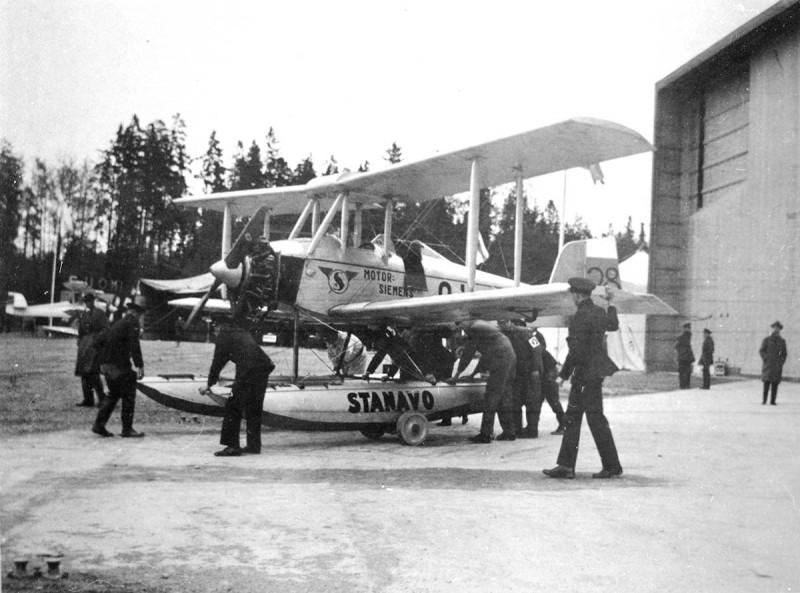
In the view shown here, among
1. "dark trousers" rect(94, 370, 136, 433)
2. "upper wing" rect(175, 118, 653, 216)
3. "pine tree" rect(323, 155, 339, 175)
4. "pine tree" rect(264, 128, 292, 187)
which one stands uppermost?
"pine tree" rect(323, 155, 339, 175)

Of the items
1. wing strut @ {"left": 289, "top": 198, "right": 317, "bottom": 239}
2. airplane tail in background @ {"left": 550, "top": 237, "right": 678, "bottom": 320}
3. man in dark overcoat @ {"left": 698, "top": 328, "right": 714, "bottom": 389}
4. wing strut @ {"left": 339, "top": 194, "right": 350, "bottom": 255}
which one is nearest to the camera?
airplane tail in background @ {"left": 550, "top": 237, "right": 678, "bottom": 320}

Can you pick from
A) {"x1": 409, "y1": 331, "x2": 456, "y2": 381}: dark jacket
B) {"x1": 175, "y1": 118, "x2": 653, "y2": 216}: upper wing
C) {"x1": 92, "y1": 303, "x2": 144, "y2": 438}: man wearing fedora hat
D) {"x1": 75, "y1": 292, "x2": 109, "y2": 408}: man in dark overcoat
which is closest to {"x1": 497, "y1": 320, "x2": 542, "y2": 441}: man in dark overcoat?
{"x1": 409, "y1": 331, "x2": 456, "y2": 381}: dark jacket

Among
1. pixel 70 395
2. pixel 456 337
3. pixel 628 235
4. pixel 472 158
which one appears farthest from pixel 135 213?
pixel 628 235

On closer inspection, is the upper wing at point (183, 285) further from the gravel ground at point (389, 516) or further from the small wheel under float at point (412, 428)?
the small wheel under float at point (412, 428)

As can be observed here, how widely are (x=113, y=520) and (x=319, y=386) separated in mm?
4600

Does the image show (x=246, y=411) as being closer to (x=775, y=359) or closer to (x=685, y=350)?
(x=775, y=359)

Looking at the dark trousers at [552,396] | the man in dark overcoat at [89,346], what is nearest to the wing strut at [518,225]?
the dark trousers at [552,396]

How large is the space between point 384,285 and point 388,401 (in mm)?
2199

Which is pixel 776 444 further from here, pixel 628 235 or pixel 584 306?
pixel 628 235

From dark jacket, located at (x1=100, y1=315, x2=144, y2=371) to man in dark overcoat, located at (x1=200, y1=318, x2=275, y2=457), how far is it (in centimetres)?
163

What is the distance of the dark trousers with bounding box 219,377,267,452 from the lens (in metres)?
7.77

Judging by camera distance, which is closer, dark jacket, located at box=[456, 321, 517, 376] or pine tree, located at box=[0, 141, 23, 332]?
pine tree, located at box=[0, 141, 23, 332]

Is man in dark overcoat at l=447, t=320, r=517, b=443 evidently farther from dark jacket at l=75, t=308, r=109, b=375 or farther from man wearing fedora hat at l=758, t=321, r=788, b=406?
man wearing fedora hat at l=758, t=321, r=788, b=406

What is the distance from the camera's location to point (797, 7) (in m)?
15.2
